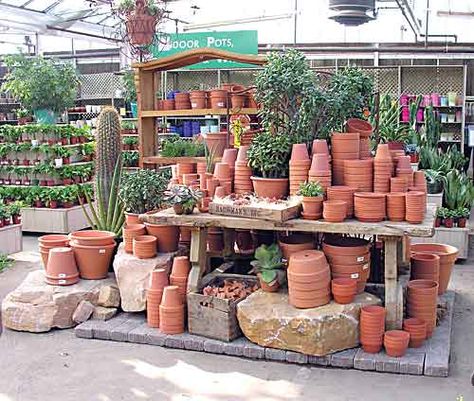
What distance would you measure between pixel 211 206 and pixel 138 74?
2291mm

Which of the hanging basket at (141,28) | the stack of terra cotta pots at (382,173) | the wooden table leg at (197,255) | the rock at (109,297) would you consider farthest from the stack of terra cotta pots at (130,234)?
the hanging basket at (141,28)

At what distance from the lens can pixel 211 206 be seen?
13.5 ft

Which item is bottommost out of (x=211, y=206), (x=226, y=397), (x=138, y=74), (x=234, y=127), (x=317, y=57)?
(x=226, y=397)

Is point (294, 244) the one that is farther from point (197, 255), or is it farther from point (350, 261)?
point (197, 255)

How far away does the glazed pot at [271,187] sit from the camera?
13.8 ft

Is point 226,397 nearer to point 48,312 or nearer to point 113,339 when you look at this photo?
point 113,339

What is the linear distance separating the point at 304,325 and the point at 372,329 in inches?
15.3

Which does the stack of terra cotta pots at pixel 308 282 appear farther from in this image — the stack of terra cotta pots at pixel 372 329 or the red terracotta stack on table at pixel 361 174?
the red terracotta stack on table at pixel 361 174

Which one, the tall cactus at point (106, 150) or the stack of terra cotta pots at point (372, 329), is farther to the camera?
the tall cactus at point (106, 150)

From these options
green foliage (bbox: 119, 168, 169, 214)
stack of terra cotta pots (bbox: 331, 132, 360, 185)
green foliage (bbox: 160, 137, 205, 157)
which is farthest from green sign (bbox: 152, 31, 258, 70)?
stack of terra cotta pots (bbox: 331, 132, 360, 185)

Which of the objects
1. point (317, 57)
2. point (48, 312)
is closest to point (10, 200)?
point (48, 312)

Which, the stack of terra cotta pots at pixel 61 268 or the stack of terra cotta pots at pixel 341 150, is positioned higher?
the stack of terra cotta pots at pixel 341 150

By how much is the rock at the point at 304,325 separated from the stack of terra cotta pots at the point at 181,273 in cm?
47

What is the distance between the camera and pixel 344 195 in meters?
3.97
